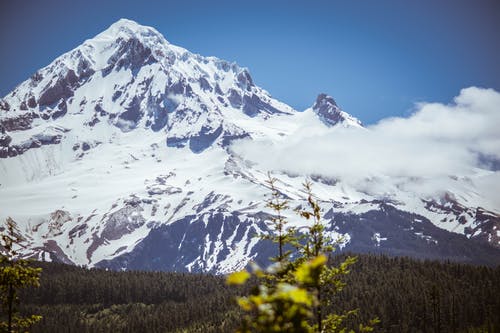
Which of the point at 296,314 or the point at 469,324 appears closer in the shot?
the point at 296,314

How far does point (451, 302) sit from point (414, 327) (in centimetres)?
2022

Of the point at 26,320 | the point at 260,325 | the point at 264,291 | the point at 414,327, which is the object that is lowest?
the point at 414,327

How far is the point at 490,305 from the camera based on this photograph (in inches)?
7633

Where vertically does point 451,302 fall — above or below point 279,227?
below

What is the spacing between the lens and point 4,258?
83.3 feet

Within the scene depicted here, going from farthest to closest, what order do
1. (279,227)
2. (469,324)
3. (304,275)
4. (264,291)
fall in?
(469,324) → (279,227) → (264,291) → (304,275)

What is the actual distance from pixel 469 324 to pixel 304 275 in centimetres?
20833

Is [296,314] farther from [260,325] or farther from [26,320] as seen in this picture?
[26,320]

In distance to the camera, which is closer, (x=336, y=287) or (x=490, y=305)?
(x=336, y=287)

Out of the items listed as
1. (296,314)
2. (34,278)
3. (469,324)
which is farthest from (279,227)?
(469,324)

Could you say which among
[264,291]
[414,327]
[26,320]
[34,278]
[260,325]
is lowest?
[414,327]

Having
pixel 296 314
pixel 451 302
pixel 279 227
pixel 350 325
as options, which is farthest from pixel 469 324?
pixel 296 314

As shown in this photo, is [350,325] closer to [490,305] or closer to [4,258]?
[490,305]

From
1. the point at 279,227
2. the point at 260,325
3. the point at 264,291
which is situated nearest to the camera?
the point at 264,291
